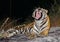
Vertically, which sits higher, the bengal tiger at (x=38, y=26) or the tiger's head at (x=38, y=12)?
the tiger's head at (x=38, y=12)

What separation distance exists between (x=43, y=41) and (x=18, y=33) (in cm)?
15

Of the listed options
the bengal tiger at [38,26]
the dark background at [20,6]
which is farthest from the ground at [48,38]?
the dark background at [20,6]

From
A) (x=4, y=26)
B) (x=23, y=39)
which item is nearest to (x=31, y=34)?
(x=23, y=39)

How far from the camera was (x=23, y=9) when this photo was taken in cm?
129

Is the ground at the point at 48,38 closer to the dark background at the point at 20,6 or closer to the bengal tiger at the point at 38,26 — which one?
the bengal tiger at the point at 38,26

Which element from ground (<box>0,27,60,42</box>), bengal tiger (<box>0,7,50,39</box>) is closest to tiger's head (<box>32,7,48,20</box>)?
bengal tiger (<box>0,7,50,39</box>)

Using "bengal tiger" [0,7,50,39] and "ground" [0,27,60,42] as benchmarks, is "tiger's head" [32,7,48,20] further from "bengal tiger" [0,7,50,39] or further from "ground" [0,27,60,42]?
"ground" [0,27,60,42]

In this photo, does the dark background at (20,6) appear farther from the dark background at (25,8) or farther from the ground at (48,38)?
→ the ground at (48,38)

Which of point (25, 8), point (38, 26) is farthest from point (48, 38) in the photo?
point (25, 8)

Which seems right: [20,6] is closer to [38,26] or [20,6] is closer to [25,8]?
[25,8]

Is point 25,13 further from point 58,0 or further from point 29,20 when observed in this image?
point 58,0

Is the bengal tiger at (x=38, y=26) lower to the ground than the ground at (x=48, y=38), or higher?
higher

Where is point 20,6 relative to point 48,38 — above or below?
above

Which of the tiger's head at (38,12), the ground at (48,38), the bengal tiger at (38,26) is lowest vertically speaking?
the ground at (48,38)
